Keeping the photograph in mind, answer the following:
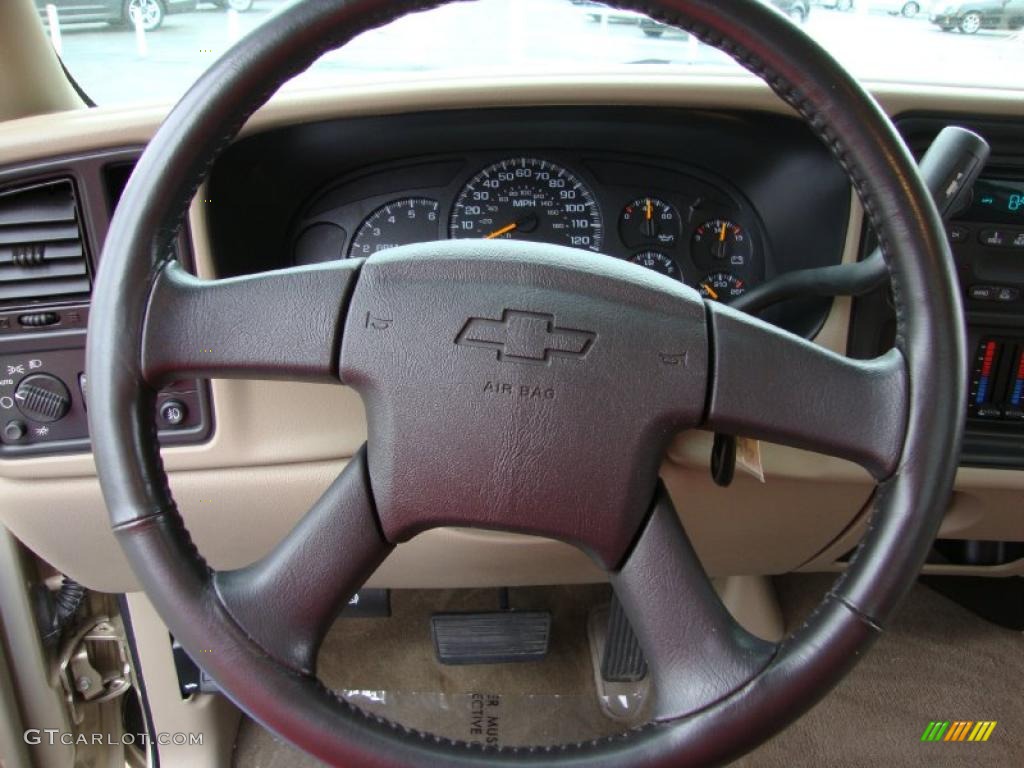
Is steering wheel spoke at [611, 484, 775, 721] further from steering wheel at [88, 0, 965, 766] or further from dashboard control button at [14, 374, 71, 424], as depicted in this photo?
dashboard control button at [14, 374, 71, 424]

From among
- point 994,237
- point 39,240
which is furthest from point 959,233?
point 39,240

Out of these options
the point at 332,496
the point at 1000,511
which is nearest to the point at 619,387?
the point at 332,496

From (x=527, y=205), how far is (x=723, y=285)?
292 millimetres

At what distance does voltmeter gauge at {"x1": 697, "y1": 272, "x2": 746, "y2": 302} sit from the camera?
1.22 metres

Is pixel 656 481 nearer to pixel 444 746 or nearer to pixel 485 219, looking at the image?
pixel 444 746

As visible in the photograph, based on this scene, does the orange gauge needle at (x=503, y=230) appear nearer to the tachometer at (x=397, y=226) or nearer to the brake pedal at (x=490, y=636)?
the tachometer at (x=397, y=226)

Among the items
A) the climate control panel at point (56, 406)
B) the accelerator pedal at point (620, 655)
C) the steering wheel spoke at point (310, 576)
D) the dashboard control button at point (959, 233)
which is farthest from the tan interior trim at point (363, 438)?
the steering wheel spoke at point (310, 576)

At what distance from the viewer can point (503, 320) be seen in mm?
707

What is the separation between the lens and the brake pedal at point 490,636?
1.67 metres

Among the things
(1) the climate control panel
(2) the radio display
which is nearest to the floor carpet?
(1) the climate control panel

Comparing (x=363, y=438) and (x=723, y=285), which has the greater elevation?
(x=723, y=285)

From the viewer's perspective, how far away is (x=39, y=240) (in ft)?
3.51

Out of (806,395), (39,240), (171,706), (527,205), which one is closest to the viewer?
(806,395)

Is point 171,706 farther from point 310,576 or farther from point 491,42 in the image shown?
point 491,42
